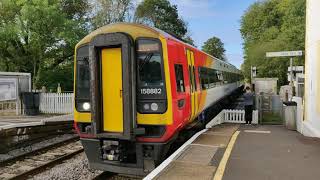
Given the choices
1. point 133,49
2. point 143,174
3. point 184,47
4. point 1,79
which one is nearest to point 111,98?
point 133,49

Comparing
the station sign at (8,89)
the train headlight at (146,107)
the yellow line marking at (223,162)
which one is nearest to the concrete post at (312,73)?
the yellow line marking at (223,162)

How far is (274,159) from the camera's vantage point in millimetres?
7305

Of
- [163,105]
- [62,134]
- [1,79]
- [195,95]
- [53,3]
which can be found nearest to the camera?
[163,105]

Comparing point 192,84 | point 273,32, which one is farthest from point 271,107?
point 273,32

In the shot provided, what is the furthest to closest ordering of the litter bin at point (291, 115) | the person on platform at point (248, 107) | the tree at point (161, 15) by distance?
the tree at point (161, 15) < the person on platform at point (248, 107) < the litter bin at point (291, 115)

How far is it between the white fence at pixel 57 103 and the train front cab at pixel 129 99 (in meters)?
15.4

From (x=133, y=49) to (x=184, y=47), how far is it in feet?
5.90

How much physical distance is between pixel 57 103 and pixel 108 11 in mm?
14854

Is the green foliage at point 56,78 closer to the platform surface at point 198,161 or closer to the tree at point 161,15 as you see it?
the tree at point 161,15

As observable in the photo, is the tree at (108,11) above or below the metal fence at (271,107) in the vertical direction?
above

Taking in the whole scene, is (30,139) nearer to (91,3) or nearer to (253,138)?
(253,138)

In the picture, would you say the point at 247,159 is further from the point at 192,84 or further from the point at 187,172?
the point at 192,84

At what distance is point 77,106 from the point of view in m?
8.16

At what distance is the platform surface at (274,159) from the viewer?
614 centimetres
